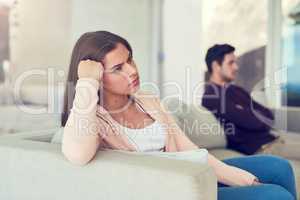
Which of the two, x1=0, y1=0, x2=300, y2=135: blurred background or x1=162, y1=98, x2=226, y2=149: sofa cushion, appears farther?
x1=0, y1=0, x2=300, y2=135: blurred background

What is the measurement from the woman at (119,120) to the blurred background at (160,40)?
7.23 feet

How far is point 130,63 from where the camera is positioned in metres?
1.34

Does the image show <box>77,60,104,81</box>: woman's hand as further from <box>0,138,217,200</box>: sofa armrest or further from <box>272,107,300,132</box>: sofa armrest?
<box>272,107,300,132</box>: sofa armrest

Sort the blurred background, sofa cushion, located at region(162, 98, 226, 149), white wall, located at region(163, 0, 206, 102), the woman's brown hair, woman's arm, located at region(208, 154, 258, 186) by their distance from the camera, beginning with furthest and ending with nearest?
white wall, located at region(163, 0, 206, 102), the blurred background, sofa cushion, located at region(162, 98, 226, 149), woman's arm, located at region(208, 154, 258, 186), the woman's brown hair

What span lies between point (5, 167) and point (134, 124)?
0.45 m

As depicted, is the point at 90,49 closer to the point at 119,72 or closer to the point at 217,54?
the point at 119,72

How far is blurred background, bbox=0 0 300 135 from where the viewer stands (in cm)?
419

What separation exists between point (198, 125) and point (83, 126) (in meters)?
1.42

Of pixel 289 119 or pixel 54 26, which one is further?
pixel 54 26

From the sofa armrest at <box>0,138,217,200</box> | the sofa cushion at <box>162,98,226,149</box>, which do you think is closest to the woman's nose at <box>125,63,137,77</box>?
the sofa armrest at <box>0,138,217,200</box>

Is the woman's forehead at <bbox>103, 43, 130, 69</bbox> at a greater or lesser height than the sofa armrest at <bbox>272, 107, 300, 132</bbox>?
greater

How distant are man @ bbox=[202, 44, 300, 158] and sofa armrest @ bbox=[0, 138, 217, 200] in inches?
58.0

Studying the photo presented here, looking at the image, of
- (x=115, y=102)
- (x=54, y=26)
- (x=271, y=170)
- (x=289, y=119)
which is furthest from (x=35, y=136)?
(x=54, y=26)

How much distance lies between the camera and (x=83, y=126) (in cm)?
116
